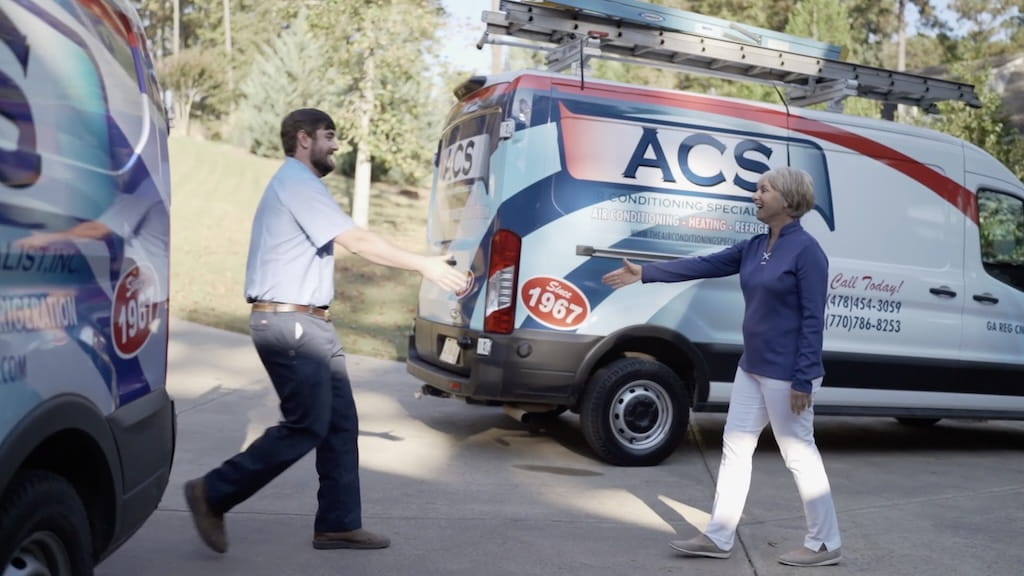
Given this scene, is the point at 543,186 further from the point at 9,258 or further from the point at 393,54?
the point at 393,54

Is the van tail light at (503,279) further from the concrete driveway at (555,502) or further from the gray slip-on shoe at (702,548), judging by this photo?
the gray slip-on shoe at (702,548)

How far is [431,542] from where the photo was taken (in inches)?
208

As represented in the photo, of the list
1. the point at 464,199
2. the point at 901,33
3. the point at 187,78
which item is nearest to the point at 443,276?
the point at 464,199

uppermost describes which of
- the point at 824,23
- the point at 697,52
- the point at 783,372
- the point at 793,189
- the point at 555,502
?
the point at 824,23

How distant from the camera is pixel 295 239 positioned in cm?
484

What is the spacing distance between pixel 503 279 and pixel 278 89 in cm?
3410

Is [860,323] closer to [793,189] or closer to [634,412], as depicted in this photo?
[634,412]

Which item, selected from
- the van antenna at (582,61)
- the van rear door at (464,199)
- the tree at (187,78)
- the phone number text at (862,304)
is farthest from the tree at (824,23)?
the tree at (187,78)

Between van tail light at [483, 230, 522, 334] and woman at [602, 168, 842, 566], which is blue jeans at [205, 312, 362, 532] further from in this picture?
van tail light at [483, 230, 522, 334]

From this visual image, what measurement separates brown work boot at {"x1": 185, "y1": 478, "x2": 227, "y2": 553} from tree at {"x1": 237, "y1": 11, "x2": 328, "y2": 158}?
114 ft

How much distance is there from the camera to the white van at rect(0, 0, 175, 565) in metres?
2.92

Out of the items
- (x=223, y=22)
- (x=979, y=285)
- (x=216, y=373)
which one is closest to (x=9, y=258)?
(x=979, y=285)

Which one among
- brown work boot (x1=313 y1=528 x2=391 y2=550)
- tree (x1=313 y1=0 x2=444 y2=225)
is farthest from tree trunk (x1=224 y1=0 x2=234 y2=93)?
brown work boot (x1=313 y1=528 x2=391 y2=550)

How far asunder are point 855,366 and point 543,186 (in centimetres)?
256
